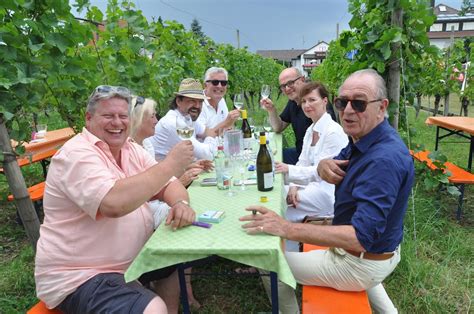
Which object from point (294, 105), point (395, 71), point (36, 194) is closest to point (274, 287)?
point (395, 71)

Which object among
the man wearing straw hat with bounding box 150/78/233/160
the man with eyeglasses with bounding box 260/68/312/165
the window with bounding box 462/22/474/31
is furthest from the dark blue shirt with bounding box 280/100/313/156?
the window with bounding box 462/22/474/31

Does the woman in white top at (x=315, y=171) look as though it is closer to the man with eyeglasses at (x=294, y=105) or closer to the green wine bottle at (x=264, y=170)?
the green wine bottle at (x=264, y=170)

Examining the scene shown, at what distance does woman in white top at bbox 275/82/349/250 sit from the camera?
294 cm

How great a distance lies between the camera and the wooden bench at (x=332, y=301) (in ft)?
6.04

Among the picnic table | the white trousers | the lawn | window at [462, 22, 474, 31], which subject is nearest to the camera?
the white trousers

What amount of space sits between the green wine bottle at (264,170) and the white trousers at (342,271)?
49 cm

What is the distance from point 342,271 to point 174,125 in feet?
7.45

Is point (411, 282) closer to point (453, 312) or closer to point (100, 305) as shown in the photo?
point (453, 312)

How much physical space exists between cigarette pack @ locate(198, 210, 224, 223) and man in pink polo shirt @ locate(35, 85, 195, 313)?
0.06m

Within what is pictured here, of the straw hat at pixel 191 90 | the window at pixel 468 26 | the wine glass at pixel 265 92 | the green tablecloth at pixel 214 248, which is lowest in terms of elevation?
the green tablecloth at pixel 214 248

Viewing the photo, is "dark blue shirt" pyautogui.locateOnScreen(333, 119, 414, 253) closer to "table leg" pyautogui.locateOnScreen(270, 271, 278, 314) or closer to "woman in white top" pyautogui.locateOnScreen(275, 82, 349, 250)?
"table leg" pyautogui.locateOnScreen(270, 271, 278, 314)

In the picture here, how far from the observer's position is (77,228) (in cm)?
182

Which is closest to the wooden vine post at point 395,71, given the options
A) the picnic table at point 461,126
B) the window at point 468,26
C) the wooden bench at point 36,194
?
the picnic table at point 461,126

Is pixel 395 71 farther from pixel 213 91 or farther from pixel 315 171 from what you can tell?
pixel 213 91
